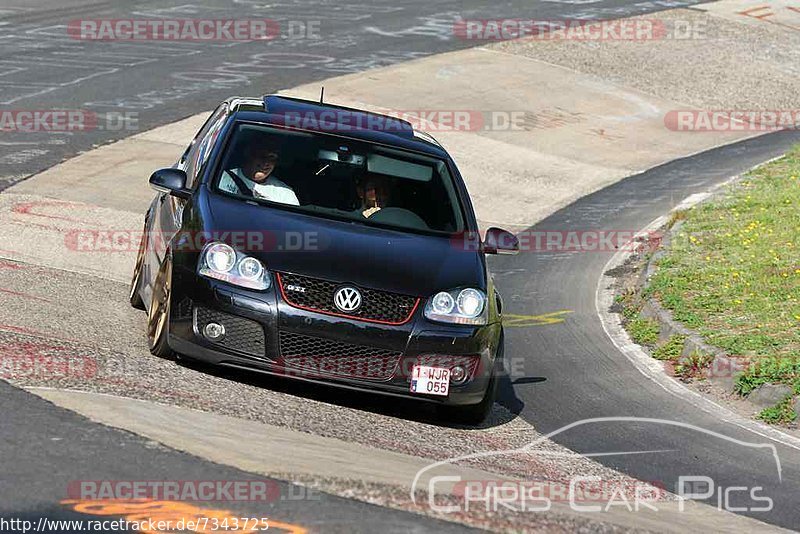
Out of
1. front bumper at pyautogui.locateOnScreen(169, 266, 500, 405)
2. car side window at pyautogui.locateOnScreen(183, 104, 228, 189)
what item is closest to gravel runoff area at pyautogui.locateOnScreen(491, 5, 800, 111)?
car side window at pyautogui.locateOnScreen(183, 104, 228, 189)

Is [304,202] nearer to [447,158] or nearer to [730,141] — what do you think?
[447,158]

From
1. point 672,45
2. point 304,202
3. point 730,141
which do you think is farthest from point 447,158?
point 672,45

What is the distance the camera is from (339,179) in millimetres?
8812

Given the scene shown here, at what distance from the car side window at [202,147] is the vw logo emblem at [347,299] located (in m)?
1.64

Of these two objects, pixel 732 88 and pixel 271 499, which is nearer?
pixel 271 499

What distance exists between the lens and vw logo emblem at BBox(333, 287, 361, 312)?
757 centimetres

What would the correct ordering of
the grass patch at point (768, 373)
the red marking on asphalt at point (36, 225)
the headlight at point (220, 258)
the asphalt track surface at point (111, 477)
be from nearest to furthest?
the asphalt track surface at point (111, 477)
the headlight at point (220, 258)
the grass patch at point (768, 373)
the red marking on asphalt at point (36, 225)

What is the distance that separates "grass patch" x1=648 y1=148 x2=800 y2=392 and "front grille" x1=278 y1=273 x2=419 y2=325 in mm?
3425

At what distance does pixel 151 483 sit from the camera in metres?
5.64

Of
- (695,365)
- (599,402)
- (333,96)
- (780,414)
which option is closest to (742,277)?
(695,365)

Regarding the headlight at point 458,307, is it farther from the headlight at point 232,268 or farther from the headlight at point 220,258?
the headlight at point 220,258

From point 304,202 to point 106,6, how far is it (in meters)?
22.3

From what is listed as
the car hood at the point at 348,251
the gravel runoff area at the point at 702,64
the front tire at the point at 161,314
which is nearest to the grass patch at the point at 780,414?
the car hood at the point at 348,251

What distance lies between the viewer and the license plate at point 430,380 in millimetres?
7718
